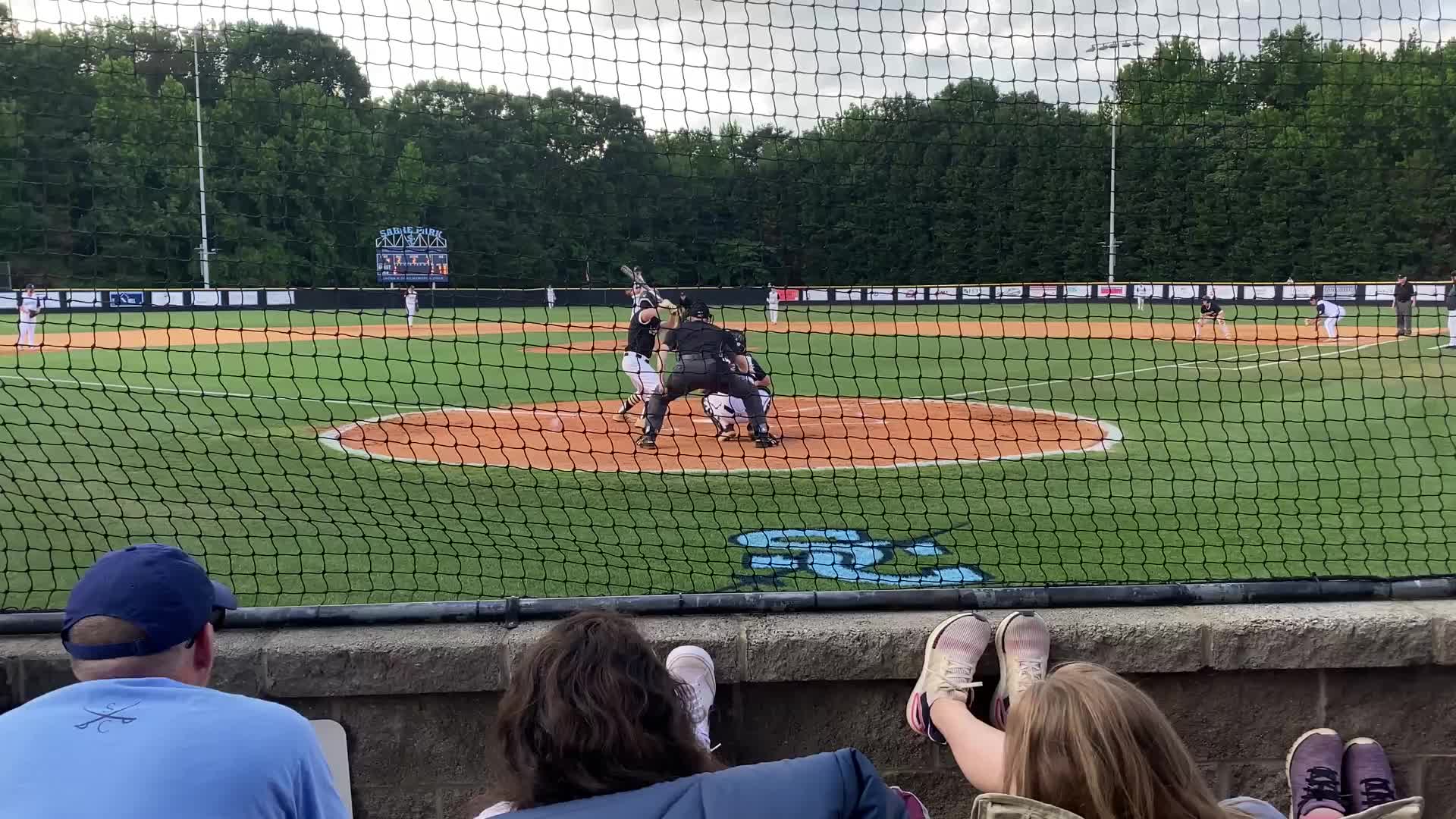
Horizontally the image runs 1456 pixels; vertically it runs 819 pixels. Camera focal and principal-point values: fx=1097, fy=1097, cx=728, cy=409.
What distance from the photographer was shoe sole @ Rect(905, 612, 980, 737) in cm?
321

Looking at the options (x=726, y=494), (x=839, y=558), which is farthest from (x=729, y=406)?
(x=839, y=558)

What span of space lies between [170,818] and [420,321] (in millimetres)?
32991

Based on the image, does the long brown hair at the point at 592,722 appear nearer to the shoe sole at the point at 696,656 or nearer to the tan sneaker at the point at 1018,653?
the shoe sole at the point at 696,656

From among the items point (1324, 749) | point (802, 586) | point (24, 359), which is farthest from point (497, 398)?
point (1324, 749)

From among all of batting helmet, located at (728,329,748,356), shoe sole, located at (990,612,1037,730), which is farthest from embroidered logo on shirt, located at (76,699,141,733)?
batting helmet, located at (728,329,748,356)

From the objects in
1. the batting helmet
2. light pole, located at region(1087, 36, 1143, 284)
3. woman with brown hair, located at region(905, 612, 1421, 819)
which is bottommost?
woman with brown hair, located at region(905, 612, 1421, 819)

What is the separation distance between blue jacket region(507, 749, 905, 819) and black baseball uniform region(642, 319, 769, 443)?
25.6ft

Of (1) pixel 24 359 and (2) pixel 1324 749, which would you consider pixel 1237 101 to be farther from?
(1) pixel 24 359

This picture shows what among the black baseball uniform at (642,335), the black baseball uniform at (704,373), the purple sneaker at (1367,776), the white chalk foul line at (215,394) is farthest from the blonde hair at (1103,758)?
the white chalk foul line at (215,394)

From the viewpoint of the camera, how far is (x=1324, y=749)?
3.26m

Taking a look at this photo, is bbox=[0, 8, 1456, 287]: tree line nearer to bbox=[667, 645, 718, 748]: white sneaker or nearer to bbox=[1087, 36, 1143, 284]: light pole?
bbox=[1087, 36, 1143, 284]: light pole

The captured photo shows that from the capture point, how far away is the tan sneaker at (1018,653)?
320 centimetres

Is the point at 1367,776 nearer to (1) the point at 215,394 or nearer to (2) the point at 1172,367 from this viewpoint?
(1) the point at 215,394

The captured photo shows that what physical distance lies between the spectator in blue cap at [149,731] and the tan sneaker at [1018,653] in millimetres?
1890
